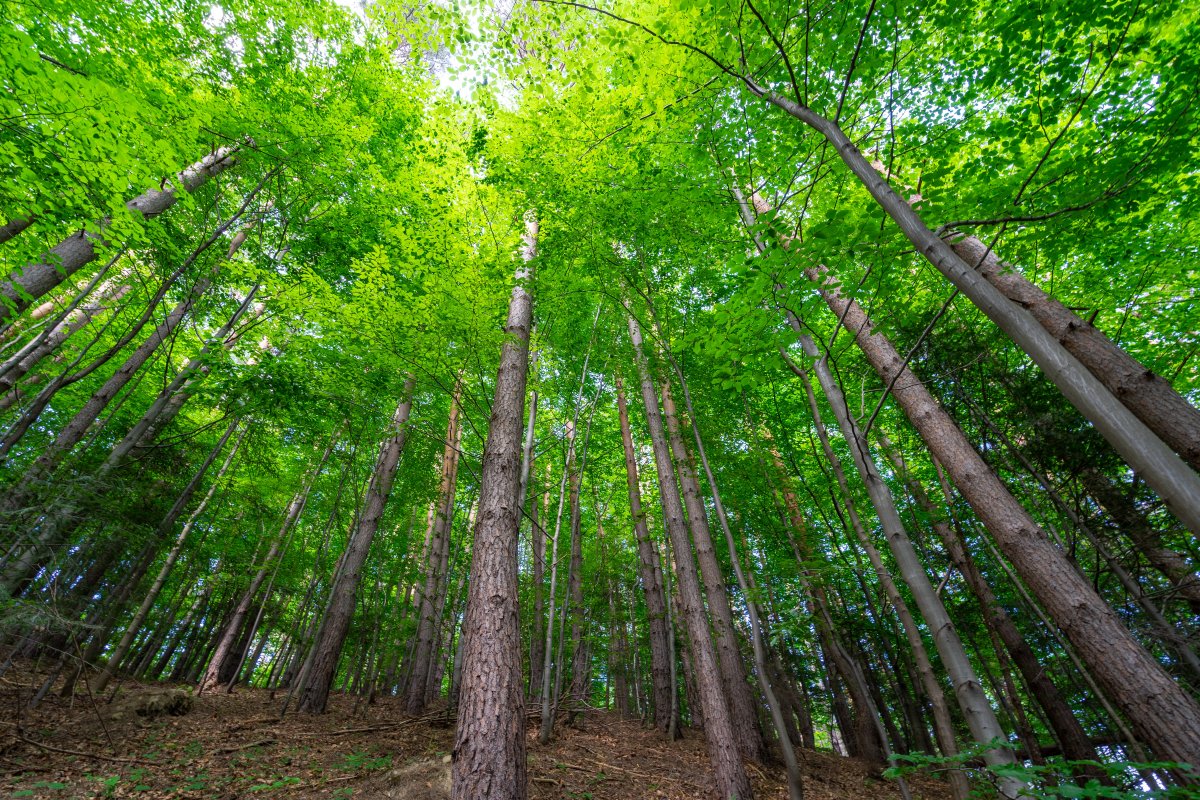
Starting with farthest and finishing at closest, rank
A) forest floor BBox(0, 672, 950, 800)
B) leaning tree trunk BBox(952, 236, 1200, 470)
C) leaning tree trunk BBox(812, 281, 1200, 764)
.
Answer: forest floor BBox(0, 672, 950, 800), leaning tree trunk BBox(952, 236, 1200, 470), leaning tree trunk BBox(812, 281, 1200, 764)

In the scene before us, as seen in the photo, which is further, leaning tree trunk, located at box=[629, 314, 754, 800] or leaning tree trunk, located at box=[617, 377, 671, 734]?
leaning tree trunk, located at box=[617, 377, 671, 734]

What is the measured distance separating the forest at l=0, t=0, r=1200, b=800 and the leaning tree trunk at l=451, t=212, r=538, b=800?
0.03 m

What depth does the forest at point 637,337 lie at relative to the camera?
124 inches

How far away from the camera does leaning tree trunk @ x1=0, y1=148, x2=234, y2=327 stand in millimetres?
4898

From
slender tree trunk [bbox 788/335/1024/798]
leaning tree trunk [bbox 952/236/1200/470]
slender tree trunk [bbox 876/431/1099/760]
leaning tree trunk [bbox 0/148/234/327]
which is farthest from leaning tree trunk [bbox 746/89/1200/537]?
leaning tree trunk [bbox 0/148/234/327]

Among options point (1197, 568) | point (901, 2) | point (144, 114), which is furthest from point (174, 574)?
point (1197, 568)

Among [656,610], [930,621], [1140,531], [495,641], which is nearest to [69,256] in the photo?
[495,641]

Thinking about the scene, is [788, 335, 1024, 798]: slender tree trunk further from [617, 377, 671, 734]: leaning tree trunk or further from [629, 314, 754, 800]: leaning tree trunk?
[617, 377, 671, 734]: leaning tree trunk

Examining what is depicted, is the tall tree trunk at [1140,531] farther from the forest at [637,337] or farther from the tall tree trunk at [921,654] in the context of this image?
the tall tree trunk at [921,654]

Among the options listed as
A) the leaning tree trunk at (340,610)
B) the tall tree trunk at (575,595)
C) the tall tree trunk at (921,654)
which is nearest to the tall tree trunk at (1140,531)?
the tall tree trunk at (921,654)

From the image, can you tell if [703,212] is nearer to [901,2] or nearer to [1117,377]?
[901,2]

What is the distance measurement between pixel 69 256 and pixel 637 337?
8.39 metres

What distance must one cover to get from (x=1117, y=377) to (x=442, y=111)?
33.8 ft

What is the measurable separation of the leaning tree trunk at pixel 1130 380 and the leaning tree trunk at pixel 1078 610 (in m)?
1.32
